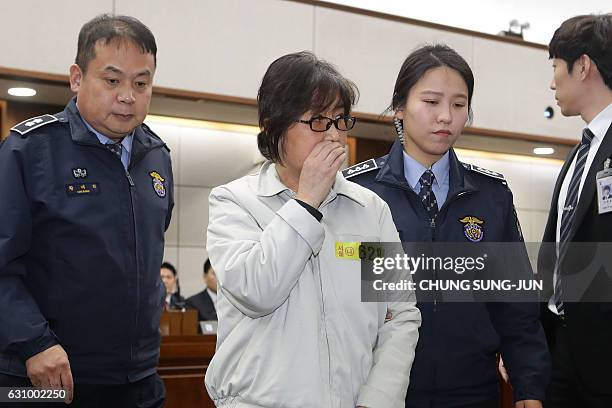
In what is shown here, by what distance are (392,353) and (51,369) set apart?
83cm

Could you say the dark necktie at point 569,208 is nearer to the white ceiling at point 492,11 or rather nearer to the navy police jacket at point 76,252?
the navy police jacket at point 76,252

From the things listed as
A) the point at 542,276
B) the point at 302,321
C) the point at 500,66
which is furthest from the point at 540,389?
the point at 500,66

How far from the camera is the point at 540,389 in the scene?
203 centimetres

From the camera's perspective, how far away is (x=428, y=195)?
84.1 inches

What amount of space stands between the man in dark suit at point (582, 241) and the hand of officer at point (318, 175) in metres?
1.06

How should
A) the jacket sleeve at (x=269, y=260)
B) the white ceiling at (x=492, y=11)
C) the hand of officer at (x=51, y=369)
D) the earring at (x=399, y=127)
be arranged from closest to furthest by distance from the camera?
the jacket sleeve at (x=269, y=260) < the hand of officer at (x=51, y=369) < the earring at (x=399, y=127) < the white ceiling at (x=492, y=11)

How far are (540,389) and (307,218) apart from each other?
0.96m

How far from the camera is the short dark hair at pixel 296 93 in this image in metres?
1.65

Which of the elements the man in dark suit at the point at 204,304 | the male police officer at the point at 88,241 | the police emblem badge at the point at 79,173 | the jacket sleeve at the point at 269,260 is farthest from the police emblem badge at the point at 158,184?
the man in dark suit at the point at 204,304

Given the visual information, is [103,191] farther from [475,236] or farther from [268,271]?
[475,236]

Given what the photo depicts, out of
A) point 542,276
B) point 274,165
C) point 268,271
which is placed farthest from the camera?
point 542,276

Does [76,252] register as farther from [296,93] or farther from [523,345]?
[523,345]

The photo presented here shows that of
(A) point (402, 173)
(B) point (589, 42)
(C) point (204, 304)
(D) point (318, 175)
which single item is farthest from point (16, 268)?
(C) point (204, 304)

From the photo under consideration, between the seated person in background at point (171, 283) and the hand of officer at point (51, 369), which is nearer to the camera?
the hand of officer at point (51, 369)
